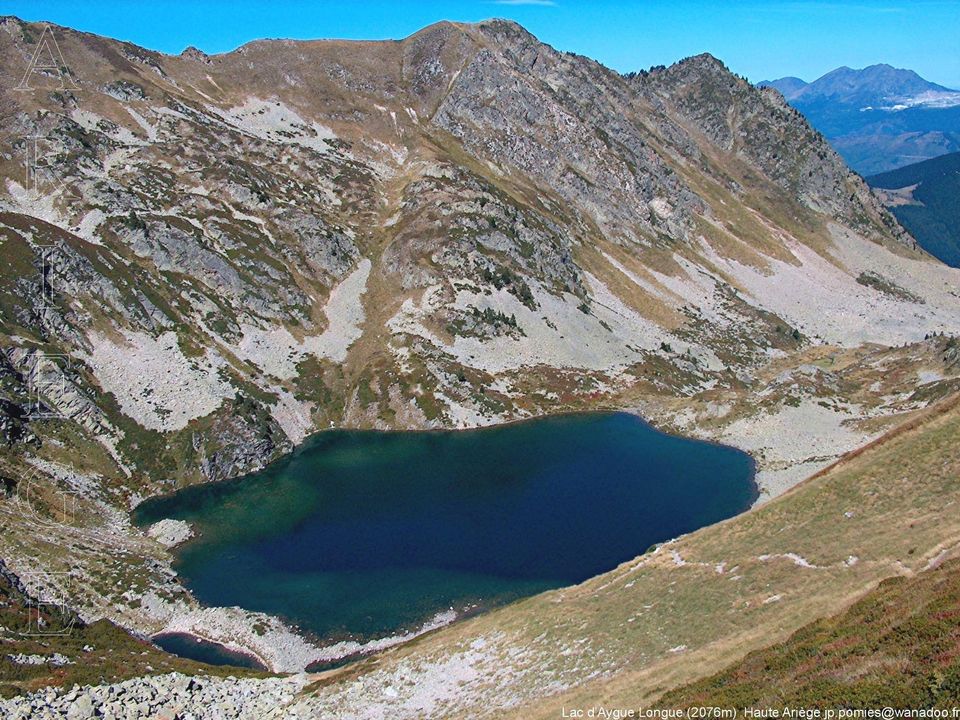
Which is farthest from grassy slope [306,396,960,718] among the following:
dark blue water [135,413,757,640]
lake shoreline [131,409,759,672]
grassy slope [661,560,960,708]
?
dark blue water [135,413,757,640]

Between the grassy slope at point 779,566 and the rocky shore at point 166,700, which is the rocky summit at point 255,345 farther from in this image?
the grassy slope at point 779,566

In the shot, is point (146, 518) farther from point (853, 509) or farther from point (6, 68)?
point (6, 68)

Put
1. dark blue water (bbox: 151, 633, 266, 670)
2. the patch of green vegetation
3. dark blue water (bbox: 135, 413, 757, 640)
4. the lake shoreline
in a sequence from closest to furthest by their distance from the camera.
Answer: dark blue water (bbox: 151, 633, 266, 670) → the lake shoreline → dark blue water (bbox: 135, 413, 757, 640) → the patch of green vegetation

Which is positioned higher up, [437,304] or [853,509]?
[437,304]

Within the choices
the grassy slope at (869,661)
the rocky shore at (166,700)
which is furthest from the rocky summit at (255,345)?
the grassy slope at (869,661)

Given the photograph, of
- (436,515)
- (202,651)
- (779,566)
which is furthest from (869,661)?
(436,515)

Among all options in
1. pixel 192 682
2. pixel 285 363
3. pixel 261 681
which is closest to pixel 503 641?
pixel 261 681

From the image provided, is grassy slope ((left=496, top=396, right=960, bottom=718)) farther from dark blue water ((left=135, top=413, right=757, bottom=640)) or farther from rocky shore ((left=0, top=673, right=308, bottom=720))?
dark blue water ((left=135, top=413, right=757, bottom=640))

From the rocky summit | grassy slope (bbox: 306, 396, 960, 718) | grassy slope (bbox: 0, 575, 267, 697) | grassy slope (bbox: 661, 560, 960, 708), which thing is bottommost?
grassy slope (bbox: 306, 396, 960, 718)
